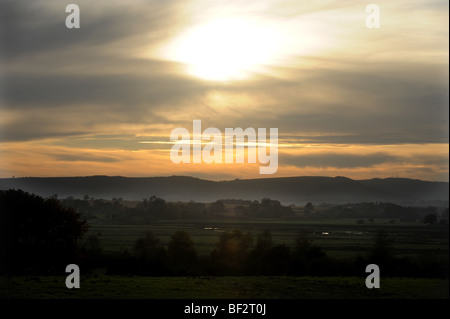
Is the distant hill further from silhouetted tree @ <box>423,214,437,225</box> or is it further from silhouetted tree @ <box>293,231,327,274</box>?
silhouetted tree @ <box>293,231,327,274</box>

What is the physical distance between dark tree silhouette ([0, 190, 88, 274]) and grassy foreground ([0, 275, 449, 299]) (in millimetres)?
6726

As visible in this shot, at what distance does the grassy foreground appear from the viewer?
30281 mm

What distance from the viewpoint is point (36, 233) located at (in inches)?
1781

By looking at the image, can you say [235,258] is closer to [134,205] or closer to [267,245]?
[267,245]

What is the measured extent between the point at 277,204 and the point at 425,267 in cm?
12431

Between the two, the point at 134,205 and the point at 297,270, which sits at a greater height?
the point at 134,205

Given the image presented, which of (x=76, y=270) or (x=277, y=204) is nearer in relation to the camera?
(x=76, y=270)

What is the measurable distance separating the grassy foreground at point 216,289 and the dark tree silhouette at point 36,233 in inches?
265

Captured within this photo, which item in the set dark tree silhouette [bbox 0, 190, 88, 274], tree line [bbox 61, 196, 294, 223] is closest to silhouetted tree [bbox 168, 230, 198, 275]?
dark tree silhouette [bbox 0, 190, 88, 274]

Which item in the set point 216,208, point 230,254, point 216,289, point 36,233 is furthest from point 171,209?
point 216,289

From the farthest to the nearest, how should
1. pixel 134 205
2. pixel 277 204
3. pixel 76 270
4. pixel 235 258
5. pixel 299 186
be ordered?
pixel 299 186, pixel 277 204, pixel 134 205, pixel 235 258, pixel 76 270

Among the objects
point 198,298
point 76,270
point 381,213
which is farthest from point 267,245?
point 381,213

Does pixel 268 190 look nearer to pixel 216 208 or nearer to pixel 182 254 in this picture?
pixel 216 208

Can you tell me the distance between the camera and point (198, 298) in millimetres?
29656
